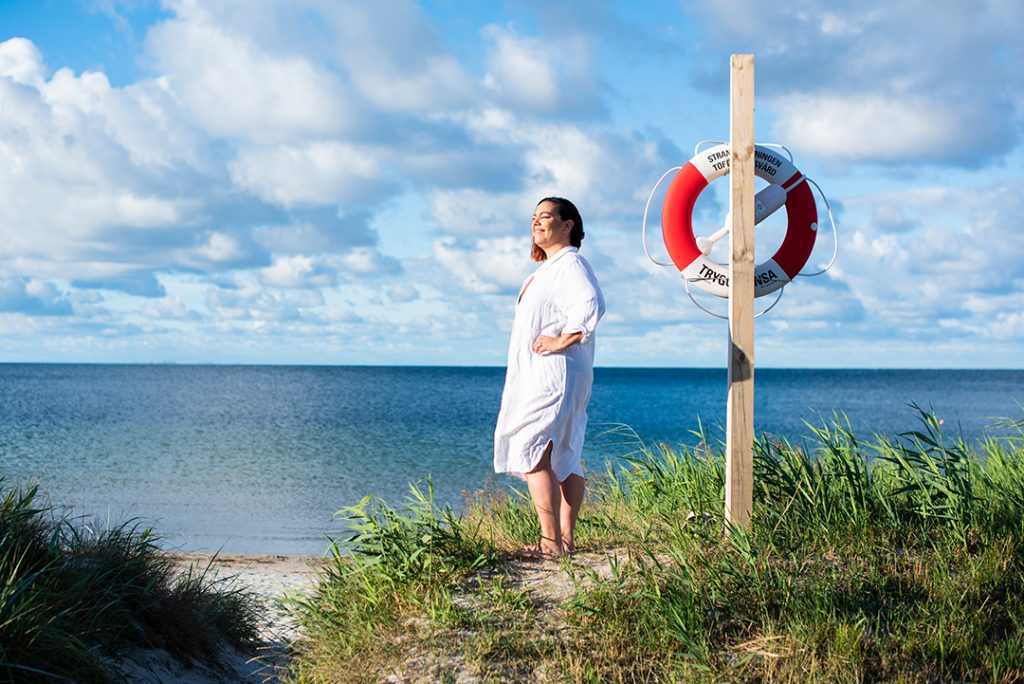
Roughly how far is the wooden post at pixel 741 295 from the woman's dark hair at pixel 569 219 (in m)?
0.72

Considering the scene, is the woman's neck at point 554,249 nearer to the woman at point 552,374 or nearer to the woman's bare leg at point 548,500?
the woman at point 552,374

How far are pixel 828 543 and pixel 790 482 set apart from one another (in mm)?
450

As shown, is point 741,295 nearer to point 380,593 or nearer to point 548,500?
point 548,500

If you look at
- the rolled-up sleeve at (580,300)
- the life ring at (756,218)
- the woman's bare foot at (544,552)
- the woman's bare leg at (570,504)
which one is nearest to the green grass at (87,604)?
the woman's bare foot at (544,552)

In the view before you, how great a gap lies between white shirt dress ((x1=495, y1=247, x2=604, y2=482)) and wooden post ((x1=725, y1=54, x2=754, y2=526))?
68 centimetres

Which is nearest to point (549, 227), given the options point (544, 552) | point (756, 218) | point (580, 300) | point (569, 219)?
point (569, 219)

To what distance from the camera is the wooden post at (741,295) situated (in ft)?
13.1

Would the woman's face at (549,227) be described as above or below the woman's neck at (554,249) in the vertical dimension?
above

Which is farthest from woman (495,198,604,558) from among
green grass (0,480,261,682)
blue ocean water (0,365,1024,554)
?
green grass (0,480,261,682)

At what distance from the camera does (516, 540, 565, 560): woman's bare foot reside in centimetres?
405

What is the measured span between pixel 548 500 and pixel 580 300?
3.09ft

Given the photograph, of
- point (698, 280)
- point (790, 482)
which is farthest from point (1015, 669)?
point (698, 280)

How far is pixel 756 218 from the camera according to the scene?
4.41 meters

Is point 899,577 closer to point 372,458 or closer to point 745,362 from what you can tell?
point 745,362
